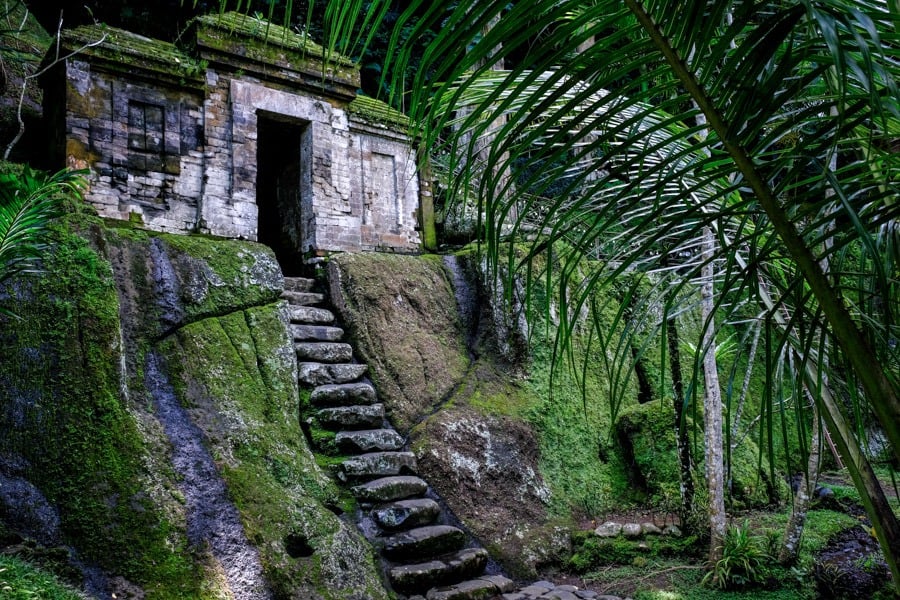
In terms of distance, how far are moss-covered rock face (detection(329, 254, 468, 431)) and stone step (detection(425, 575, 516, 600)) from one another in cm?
159

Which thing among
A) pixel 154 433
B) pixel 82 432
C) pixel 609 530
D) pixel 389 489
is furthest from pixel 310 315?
pixel 609 530

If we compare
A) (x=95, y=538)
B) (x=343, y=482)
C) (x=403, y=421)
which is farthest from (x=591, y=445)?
(x=95, y=538)

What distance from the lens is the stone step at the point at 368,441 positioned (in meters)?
5.12

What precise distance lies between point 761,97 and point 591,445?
19.8 ft

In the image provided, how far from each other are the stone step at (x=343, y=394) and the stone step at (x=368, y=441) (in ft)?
1.05

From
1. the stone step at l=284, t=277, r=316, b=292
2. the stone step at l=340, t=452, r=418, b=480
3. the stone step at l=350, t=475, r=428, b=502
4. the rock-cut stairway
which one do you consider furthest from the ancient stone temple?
the stone step at l=350, t=475, r=428, b=502

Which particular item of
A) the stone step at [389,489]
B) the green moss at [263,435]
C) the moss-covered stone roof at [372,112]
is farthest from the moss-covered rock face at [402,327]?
the moss-covered stone roof at [372,112]

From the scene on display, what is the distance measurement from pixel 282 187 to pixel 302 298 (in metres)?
2.40

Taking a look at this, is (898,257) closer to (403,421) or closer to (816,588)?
(816,588)

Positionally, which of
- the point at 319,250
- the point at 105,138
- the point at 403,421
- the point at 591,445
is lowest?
the point at 591,445

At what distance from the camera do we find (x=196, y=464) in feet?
13.6

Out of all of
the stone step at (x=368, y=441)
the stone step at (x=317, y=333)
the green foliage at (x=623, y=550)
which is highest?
the stone step at (x=317, y=333)

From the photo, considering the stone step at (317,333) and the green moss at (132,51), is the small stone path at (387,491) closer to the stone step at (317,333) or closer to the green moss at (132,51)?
the stone step at (317,333)

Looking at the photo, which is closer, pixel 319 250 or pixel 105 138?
pixel 105 138
